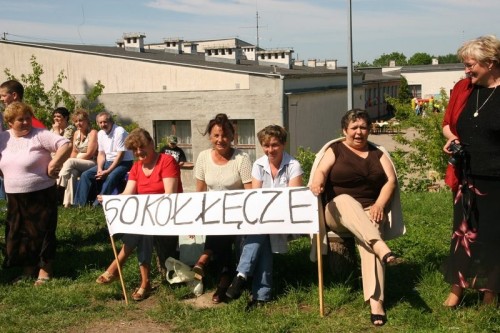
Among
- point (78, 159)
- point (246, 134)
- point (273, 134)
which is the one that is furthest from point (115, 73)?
point (273, 134)

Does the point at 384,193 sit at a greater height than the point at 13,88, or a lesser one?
lesser

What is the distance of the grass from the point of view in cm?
485

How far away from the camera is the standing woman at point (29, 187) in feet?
20.5

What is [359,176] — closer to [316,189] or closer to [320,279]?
[316,189]

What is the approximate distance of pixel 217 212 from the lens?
18.3 ft

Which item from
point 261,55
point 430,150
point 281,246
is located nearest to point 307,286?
point 281,246

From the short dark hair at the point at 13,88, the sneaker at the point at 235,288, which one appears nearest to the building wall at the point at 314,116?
the short dark hair at the point at 13,88

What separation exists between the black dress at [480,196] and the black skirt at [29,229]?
3.96 m

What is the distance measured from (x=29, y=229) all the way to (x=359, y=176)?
3.36m

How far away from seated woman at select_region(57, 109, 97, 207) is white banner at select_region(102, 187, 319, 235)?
4007mm

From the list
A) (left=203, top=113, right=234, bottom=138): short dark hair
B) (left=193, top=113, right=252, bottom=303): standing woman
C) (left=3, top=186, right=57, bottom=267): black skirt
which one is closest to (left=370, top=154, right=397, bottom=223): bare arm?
(left=193, top=113, right=252, bottom=303): standing woman

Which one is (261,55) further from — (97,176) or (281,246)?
(281,246)

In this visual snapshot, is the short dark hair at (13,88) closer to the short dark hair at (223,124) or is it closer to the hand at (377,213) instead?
the short dark hair at (223,124)

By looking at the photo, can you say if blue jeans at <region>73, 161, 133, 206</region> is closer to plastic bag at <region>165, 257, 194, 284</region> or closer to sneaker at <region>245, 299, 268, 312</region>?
plastic bag at <region>165, 257, 194, 284</region>
